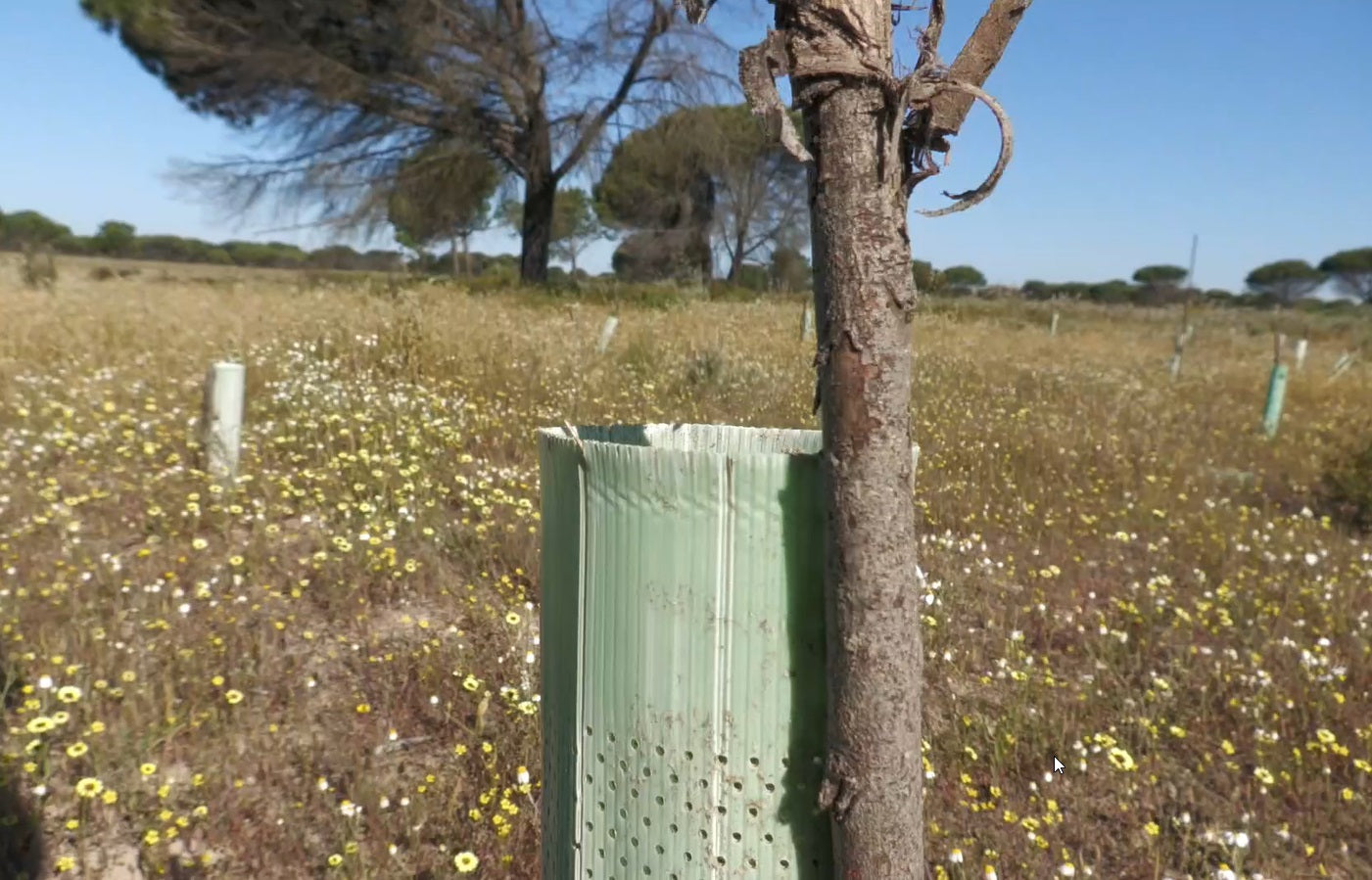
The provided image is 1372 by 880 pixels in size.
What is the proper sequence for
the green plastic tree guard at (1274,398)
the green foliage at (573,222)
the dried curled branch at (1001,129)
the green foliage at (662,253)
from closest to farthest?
the dried curled branch at (1001,129), the green plastic tree guard at (1274,398), the green foliage at (662,253), the green foliage at (573,222)

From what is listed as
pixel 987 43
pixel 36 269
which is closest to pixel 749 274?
pixel 36 269

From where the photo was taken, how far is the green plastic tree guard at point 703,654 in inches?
48.9

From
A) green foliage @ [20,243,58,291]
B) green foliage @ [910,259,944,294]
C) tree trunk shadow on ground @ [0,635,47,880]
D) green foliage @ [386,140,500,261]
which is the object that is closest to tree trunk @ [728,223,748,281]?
green foliage @ [386,140,500,261]

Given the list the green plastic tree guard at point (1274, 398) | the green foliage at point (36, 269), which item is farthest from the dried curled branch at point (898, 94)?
the green foliage at point (36, 269)

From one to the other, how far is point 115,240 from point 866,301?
57420mm

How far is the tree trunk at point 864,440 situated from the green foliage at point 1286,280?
79590 mm

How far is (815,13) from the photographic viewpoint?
3.74ft

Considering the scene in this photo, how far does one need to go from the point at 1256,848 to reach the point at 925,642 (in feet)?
3.98

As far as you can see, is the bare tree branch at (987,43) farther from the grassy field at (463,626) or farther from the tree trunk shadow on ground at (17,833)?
the tree trunk shadow on ground at (17,833)

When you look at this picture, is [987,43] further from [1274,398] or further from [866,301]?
[1274,398]

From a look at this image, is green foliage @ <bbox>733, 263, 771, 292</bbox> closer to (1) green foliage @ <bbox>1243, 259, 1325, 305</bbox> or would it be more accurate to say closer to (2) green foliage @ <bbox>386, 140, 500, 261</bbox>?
(2) green foliage @ <bbox>386, 140, 500, 261</bbox>

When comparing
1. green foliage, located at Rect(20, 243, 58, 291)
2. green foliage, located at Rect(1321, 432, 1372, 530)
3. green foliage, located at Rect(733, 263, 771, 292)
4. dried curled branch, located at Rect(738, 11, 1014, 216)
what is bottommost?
green foliage, located at Rect(1321, 432, 1372, 530)

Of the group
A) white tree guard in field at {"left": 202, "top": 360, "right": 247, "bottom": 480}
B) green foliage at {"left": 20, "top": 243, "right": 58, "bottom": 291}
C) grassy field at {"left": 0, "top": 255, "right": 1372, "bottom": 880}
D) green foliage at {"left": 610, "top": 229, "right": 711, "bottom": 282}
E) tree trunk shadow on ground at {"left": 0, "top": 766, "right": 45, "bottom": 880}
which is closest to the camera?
tree trunk shadow on ground at {"left": 0, "top": 766, "right": 45, "bottom": 880}

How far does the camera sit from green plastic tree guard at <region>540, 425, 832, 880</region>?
48.9 inches
